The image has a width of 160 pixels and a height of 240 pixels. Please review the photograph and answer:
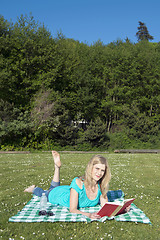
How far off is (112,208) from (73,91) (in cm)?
2264

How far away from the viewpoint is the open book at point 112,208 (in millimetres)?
4801

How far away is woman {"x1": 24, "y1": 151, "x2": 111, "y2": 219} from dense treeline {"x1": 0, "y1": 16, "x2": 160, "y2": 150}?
16.9 meters

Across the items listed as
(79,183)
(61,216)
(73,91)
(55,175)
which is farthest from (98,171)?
(73,91)

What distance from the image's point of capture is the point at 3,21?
2395 centimetres

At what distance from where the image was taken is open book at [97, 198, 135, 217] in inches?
189

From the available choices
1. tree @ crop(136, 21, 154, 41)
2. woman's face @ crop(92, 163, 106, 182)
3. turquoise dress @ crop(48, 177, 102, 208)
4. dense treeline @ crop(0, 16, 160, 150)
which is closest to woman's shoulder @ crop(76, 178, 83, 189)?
turquoise dress @ crop(48, 177, 102, 208)

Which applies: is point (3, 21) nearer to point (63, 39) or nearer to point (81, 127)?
point (63, 39)

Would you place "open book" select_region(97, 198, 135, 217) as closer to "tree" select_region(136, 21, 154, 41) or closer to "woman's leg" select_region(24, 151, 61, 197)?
"woman's leg" select_region(24, 151, 61, 197)

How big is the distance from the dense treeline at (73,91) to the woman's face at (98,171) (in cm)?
1770

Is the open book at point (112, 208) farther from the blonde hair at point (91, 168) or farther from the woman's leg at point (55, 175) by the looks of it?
the woman's leg at point (55, 175)

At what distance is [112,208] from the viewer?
4949 millimetres

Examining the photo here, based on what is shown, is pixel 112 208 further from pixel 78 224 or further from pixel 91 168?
pixel 91 168

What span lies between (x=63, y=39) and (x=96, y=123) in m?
10.7

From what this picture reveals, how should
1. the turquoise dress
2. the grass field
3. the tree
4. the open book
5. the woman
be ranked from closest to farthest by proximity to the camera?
the grass field
the open book
the woman
the turquoise dress
the tree
